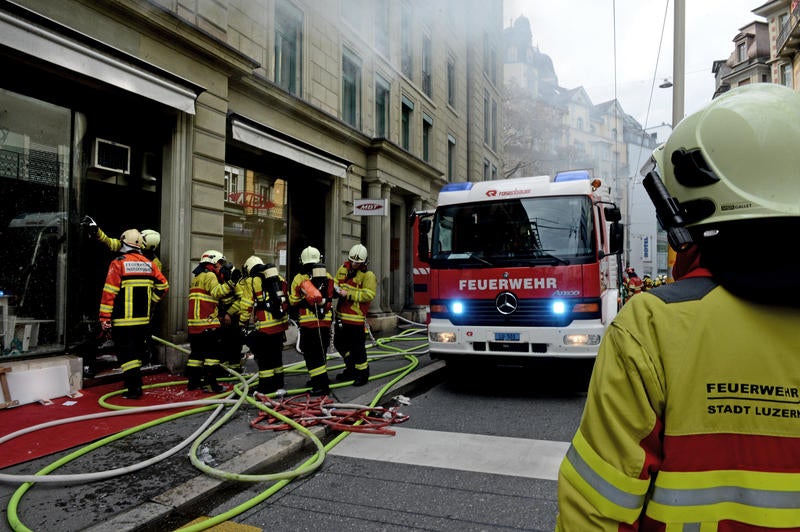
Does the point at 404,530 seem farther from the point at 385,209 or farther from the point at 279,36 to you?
the point at 279,36

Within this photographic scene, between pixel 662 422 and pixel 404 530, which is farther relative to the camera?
pixel 404 530

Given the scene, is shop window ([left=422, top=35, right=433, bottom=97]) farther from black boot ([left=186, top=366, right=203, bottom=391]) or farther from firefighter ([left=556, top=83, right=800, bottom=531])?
firefighter ([left=556, top=83, right=800, bottom=531])

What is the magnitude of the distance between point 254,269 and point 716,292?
18.1 ft

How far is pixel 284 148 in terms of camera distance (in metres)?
9.36

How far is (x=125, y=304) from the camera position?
5.52m

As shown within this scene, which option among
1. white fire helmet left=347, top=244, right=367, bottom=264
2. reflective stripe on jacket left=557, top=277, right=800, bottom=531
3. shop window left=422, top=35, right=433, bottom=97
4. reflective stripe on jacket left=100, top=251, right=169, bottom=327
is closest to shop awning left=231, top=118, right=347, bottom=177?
white fire helmet left=347, top=244, right=367, bottom=264

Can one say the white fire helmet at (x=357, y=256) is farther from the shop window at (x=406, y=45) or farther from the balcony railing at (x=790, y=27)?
the balcony railing at (x=790, y=27)

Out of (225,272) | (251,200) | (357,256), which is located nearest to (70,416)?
(225,272)

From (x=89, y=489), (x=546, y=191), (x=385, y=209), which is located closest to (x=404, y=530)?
(x=89, y=489)

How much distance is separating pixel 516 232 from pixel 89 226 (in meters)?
5.06

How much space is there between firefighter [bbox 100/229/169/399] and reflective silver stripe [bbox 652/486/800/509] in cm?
562

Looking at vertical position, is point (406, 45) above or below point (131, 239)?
above

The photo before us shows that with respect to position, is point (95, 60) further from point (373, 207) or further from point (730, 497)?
point (730, 497)

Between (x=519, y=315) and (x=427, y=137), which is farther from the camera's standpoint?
(x=427, y=137)
